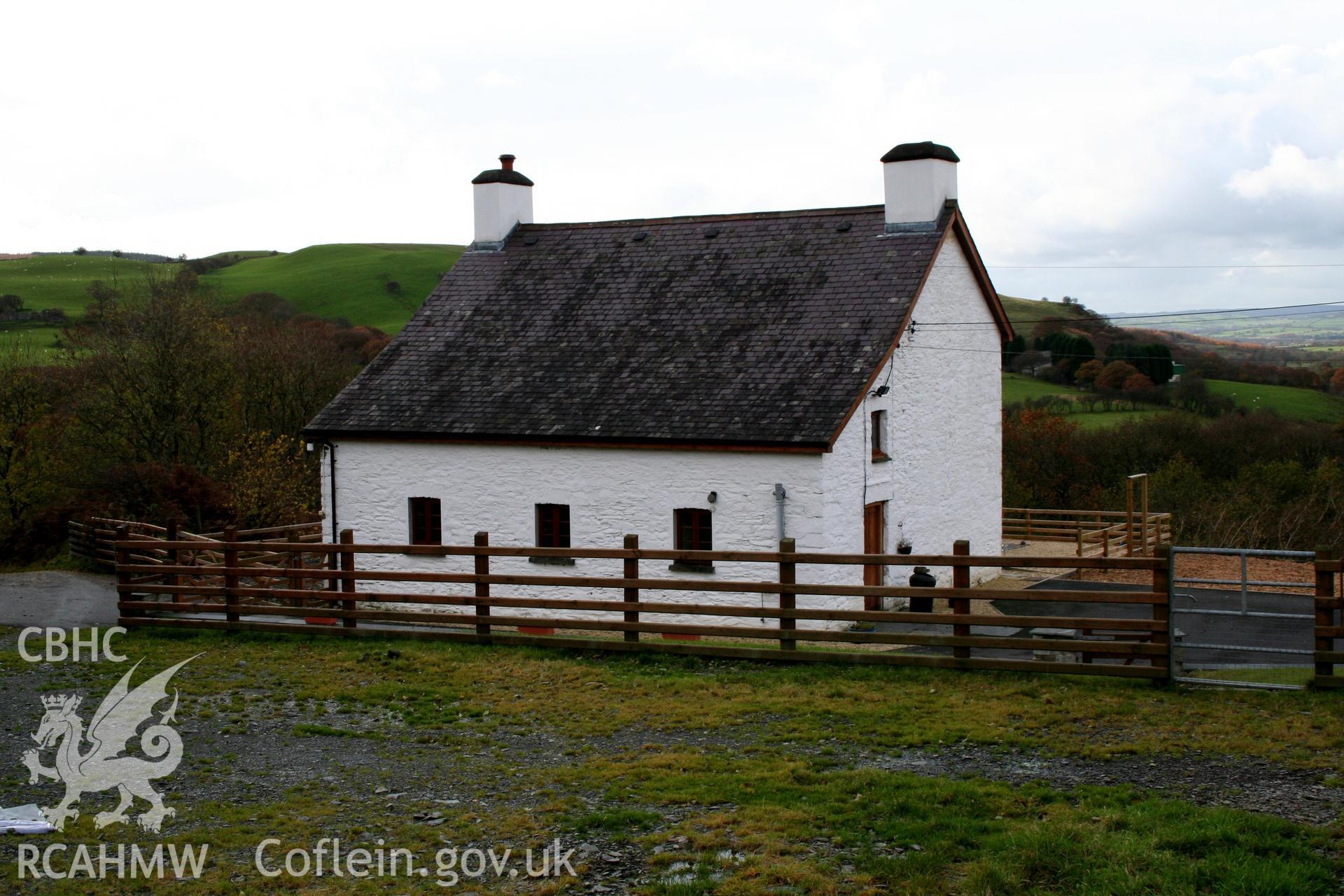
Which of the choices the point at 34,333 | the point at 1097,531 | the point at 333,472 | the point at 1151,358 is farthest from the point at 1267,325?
the point at 34,333

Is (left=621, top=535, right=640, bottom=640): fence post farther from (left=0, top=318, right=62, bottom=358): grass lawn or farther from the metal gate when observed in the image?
(left=0, top=318, right=62, bottom=358): grass lawn

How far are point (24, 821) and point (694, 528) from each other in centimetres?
1295

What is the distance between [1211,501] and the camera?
36188mm

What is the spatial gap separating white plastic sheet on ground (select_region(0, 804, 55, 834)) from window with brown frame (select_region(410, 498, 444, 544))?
13790 millimetres

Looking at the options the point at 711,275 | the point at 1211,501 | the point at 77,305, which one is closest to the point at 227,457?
the point at 711,275

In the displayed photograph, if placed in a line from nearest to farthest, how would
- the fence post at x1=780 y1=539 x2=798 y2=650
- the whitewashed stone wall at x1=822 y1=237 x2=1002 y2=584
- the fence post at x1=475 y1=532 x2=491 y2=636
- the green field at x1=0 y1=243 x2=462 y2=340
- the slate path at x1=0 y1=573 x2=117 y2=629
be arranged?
the fence post at x1=780 y1=539 x2=798 y2=650
the fence post at x1=475 y1=532 x2=491 y2=636
the slate path at x1=0 y1=573 x2=117 y2=629
the whitewashed stone wall at x1=822 y1=237 x2=1002 y2=584
the green field at x1=0 y1=243 x2=462 y2=340

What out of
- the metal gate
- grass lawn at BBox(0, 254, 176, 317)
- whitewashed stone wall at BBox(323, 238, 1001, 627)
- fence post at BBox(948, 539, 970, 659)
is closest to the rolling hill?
grass lawn at BBox(0, 254, 176, 317)

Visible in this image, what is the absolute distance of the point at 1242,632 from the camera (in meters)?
A: 18.5

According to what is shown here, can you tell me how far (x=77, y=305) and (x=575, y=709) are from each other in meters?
73.7

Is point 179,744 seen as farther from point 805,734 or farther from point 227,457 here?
point 227,457

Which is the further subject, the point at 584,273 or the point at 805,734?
the point at 584,273

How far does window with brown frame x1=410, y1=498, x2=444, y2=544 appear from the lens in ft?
71.1

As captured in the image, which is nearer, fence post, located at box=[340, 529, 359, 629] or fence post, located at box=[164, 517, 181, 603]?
fence post, located at box=[340, 529, 359, 629]

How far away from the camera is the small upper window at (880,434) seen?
20531 millimetres
